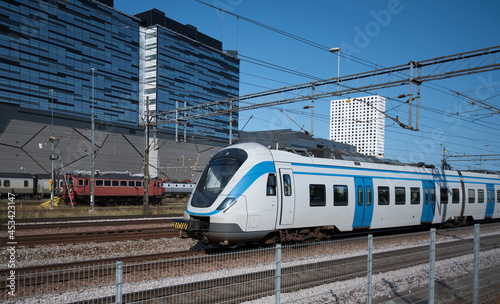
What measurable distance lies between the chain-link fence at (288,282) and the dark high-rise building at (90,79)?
37.4 m

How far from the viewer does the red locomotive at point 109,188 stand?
38000mm

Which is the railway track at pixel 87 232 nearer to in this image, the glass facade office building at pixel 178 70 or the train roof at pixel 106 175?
the train roof at pixel 106 175

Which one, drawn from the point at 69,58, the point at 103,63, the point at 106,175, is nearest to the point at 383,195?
the point at 106,175

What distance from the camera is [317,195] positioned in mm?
13266

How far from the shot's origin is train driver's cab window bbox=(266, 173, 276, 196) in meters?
11.7

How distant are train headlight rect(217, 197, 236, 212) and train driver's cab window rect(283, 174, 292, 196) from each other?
1.98m

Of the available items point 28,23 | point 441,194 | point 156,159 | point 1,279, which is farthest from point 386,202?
point 28,23

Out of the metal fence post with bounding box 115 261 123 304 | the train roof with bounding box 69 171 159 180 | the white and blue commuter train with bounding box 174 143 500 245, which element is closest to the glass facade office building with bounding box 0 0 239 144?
the train roof with bounding box 69 171 159 180

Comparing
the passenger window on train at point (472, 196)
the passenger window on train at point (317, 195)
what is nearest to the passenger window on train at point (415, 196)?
the passenger window on train at point (472, 196)

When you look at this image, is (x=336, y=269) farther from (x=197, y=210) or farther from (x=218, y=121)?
(x=218, y=121)

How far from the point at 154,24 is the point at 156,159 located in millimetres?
37136

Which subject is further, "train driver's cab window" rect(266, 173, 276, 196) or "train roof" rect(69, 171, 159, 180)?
"train roof" rect(69, 171, 159, 180)

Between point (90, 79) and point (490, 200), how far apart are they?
65.1 metres

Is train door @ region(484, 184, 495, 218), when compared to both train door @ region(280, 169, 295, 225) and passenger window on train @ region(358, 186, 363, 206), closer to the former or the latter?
passenger window on train @ region(358, 186, 363, 206)
